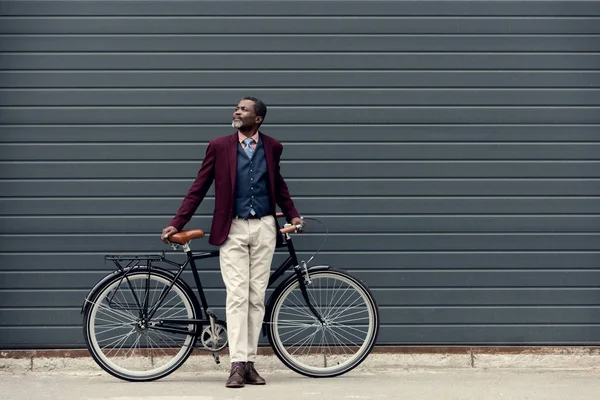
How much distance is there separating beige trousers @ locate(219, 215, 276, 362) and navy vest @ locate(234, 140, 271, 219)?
0.09 meters

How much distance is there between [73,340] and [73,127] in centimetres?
166

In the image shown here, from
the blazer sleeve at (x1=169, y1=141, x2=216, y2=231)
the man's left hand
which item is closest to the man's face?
the blazer sleeve at (x1=169, y1=141, x2=216, y2=231)

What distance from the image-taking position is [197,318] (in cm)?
707

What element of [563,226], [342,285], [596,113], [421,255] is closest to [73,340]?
[342,285]

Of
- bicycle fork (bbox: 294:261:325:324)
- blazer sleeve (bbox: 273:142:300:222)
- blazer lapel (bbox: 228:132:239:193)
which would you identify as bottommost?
bicycle fork (bbox: 294:261:325:324)

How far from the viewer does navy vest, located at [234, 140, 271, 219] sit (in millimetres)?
6887

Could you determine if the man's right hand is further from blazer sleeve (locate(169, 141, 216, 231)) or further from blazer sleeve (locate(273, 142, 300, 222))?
blazer sleeve (locate(273, 142, 300, 222))

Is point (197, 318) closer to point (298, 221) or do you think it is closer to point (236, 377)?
point (236, 377)

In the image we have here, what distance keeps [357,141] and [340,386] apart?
6.30ft

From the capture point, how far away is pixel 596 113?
7.54 meters

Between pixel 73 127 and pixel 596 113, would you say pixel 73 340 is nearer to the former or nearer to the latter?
pixel 73 127

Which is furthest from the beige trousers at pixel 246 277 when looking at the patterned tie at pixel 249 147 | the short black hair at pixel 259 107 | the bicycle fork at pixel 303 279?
the short black hair at pixel 259 107

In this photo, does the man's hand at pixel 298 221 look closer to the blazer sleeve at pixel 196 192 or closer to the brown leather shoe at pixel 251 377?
the blazer sleeve at pixel 196 192

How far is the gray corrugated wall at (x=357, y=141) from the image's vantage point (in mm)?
7477
